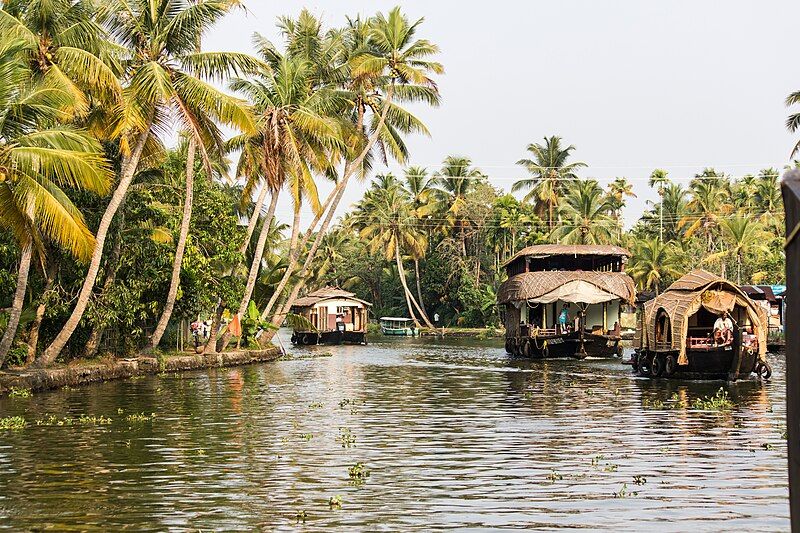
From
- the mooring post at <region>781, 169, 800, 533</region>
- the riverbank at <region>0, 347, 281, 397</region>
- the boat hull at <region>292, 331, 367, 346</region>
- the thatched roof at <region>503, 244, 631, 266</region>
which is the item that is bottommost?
the riverbank at <region>0, 347, 281, 397</region>

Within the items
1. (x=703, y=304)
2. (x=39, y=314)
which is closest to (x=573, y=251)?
(x=703, y=304)

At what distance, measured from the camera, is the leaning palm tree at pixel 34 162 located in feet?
60.4

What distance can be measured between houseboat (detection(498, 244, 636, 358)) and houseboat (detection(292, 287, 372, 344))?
51.0 feet

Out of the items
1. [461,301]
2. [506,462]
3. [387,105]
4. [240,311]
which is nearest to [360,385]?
[240,311]

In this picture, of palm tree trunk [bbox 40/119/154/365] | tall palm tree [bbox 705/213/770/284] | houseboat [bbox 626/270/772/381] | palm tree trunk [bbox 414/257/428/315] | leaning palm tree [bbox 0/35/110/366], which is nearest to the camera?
leaning palm tree [bbox 0/35/110/366]

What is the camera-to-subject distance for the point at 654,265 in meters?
66.4

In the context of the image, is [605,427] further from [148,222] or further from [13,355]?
[148,222]

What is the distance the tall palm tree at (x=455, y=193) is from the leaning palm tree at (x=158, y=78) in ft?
171

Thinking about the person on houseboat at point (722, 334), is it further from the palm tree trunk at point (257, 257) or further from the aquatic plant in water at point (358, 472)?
the aquatic plant in water at point (358, 472)

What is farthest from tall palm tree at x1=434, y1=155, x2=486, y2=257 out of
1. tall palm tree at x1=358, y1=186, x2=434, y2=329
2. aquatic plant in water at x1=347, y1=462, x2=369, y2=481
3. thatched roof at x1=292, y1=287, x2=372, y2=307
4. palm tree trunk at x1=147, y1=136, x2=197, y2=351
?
aquatic plant in water at x1=347, y1=462, x2=369, y2=481

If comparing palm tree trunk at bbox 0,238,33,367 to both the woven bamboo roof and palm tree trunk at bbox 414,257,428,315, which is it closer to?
the woven bamboo roof

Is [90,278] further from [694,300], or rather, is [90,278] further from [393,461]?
[694,300]

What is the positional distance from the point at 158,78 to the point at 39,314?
6650mm

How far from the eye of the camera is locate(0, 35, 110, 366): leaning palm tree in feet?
60.4
